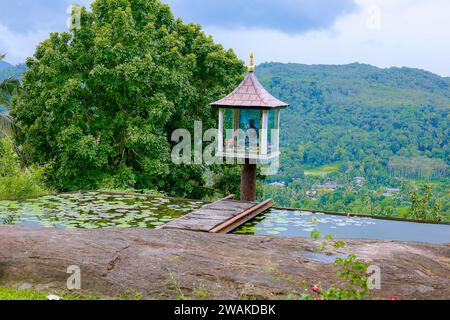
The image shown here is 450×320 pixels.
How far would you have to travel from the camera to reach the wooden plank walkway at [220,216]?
309 inches

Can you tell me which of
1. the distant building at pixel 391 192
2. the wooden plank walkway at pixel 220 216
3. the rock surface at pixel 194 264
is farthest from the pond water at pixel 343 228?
the distant building at pixel 391 192

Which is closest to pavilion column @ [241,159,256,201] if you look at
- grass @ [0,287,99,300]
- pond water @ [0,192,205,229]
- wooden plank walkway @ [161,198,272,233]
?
wooden plank walkway @ [161,198,272,233]

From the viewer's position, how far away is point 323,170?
111 feet

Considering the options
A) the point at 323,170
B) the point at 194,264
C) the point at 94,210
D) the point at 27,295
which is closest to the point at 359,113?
the point at 323,170

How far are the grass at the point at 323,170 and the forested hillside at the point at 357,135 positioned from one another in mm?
59

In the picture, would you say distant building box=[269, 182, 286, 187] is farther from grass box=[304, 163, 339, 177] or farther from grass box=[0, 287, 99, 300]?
grass box=[0, 287, 99, 300]

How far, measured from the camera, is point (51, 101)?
13.8 metres

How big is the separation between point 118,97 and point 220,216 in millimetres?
6312

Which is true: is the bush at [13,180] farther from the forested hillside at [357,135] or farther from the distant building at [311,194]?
the distant building at [311,194]

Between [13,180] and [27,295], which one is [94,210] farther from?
[27,295]

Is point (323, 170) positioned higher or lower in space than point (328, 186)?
higher

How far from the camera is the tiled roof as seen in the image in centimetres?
986
